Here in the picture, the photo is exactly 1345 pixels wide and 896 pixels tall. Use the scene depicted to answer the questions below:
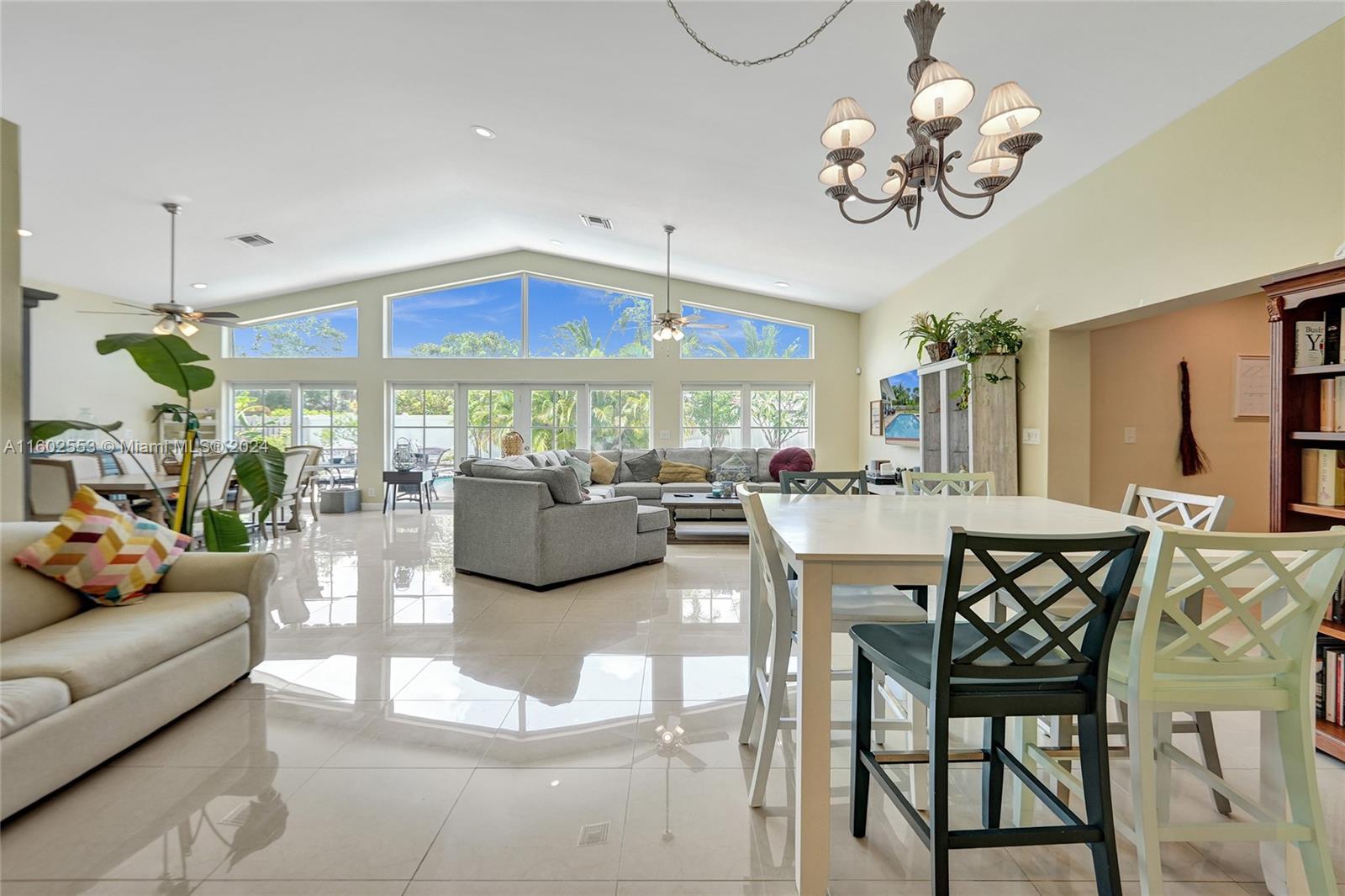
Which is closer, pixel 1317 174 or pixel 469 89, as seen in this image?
pixel 1317 174

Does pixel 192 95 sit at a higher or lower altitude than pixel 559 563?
higher

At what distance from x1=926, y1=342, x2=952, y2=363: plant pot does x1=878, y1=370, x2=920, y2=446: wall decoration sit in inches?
35.3

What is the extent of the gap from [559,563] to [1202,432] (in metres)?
4.58

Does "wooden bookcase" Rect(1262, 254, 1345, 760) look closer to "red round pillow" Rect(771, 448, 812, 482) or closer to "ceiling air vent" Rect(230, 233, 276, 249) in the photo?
"red round pillow" Rect(771, 448, 812, 482)

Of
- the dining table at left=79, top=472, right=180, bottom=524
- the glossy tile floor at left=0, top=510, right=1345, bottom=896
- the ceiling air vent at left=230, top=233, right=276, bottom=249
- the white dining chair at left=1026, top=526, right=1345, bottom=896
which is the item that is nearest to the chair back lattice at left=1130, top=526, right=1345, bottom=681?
the white dining chair at left=1026, top=526, right=1345, bottom=896

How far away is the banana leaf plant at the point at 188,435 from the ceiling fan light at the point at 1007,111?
10.3 feet

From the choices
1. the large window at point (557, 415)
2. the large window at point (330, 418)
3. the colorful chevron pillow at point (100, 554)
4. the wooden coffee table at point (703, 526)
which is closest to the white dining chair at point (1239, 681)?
the colorful chevron pillow at point (100, 554)

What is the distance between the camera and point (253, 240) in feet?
20.2

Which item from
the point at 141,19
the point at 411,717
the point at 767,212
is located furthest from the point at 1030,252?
the point at 141,19

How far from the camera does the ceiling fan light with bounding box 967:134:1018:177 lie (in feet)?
7.23

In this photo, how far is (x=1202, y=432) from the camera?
14.0ft

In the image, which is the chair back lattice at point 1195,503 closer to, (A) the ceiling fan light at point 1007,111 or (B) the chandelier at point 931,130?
(B) the chandelier at point 931,130

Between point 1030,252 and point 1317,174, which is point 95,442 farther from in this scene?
point 1317,174

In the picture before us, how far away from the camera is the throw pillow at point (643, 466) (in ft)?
25.8
